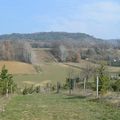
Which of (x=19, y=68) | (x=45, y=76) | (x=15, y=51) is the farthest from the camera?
(x=15, y=51)

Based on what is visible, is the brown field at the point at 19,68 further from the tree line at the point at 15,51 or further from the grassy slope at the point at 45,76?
the tree line at the point at 15,51

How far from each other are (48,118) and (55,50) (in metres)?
137

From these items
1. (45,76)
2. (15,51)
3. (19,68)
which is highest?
(15,51)

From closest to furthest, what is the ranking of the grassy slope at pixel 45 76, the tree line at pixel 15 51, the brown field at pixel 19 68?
the grassy slope at pixel 45 76 → the brown field at pixel 19 68 → the tree line at pixel 15 51

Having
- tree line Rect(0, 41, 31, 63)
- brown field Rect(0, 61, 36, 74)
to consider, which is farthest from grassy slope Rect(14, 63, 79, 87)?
tree line Rect(0, 41, 31, 63)

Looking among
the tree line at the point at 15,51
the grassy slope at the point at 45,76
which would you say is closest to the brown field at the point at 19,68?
the grassy slope at the point at 45,76

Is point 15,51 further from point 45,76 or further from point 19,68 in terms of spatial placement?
point 45,76

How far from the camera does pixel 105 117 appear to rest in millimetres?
17516

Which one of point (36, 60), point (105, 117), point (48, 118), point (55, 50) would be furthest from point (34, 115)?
point (55, 50)

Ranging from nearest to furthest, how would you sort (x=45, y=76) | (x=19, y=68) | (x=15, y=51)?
(x=45, y=76) < (x=19, y=68) < (x=15, y=51)

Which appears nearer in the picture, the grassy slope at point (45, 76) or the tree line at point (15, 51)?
the grassy slope at point (45, 76)

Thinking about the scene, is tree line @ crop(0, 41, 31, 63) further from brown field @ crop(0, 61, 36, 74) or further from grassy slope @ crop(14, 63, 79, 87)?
grassy slope @ crop(14, 63, 79, 87)

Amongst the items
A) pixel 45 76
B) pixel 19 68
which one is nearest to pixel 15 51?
pixel 19 68

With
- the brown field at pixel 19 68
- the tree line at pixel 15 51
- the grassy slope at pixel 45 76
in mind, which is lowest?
the grassy slope at pixel 45 76
